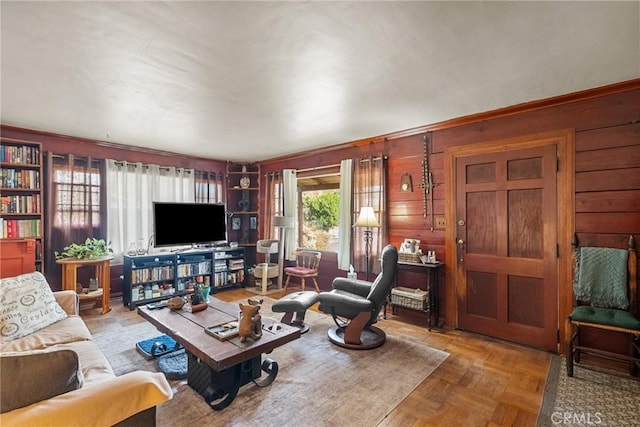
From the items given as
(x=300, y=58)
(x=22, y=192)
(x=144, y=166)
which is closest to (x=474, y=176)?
(x=300, y=58)

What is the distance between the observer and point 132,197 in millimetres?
4691

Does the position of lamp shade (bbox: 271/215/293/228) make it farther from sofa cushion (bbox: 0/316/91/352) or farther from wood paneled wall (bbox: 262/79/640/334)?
sofa cushion (bbox: 0/316/91/352)

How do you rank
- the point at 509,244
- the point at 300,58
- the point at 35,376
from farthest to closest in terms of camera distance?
the point at 509,244 → the point at 300,58 → the point at 35,376

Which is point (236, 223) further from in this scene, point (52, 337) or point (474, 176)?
point (474, 176)

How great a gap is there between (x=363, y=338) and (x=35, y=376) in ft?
8.62

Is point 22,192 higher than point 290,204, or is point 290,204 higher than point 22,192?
point 22,192

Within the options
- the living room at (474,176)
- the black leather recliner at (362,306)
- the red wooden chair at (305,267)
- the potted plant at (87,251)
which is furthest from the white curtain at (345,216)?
the potted plant at (87,251)

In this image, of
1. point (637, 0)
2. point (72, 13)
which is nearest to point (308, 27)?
point (72, 13)

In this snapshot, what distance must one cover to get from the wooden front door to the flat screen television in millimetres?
3581

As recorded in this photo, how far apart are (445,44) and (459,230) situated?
2.13m

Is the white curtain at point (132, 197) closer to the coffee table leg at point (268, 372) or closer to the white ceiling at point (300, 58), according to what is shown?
the white ceiling at point (300, 58)

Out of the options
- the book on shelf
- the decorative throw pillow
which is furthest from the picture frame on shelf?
the book on shelf

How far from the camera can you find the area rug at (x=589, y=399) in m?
1.93

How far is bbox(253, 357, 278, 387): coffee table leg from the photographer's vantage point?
2.31 meters
